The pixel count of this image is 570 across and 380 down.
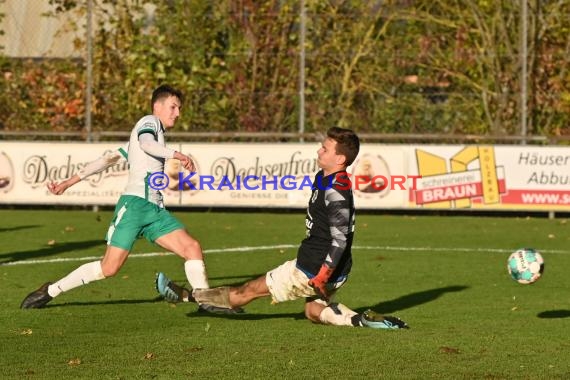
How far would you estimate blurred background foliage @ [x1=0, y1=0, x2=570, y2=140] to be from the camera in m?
23.9

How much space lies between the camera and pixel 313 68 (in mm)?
24047

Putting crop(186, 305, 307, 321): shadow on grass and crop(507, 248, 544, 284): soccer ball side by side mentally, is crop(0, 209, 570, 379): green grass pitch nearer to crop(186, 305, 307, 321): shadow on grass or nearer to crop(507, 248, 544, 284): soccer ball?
crop(186, 305, 307, 321): shadow on grass

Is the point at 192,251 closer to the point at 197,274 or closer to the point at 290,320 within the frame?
the point at 197,274

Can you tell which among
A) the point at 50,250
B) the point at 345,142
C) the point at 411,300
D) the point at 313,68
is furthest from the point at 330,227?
the point at 313,68

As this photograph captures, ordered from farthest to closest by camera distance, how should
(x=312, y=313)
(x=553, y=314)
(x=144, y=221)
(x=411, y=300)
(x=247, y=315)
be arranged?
(x=411, y=300) < (x=553, y=314) < (x=247, y=315) < (x=144, y=221) < (x=312, y=313)

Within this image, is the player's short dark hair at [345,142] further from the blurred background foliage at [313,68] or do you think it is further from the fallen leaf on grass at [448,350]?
the blurred background foliage at [313,68]

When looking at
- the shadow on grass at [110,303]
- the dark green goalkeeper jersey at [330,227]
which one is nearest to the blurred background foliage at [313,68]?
the shadow on grass at [110,303]

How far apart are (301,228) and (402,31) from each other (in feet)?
19.6

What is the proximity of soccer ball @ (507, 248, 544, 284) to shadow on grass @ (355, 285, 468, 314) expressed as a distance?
3.79 feet

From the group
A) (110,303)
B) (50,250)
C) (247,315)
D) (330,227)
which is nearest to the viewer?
(330,227)

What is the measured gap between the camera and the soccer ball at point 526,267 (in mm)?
10570

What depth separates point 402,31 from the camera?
2455 cm

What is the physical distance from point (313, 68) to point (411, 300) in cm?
1255

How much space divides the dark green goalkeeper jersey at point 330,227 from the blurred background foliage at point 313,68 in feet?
46.4
